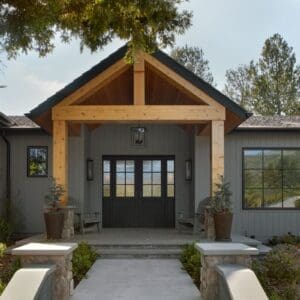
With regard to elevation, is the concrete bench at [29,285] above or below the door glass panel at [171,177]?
below

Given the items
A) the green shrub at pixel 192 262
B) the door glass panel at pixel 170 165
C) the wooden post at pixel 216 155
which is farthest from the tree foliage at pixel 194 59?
the green shrub at pixel 192 262

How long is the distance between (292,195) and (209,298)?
7894 mm

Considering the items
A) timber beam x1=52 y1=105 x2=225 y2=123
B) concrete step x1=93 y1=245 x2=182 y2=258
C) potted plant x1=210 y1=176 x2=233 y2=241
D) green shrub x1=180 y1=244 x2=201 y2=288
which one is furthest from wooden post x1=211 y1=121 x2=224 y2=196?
green shrub x1=180 y1=244 x2=201 y2=288

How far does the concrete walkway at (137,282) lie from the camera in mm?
6434

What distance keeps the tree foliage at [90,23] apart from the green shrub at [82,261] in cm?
332

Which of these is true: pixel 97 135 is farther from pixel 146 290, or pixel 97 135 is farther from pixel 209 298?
pixel 209 298

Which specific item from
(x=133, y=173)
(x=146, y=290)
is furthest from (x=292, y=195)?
(x=146, y=290)

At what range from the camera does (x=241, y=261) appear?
19.2ft

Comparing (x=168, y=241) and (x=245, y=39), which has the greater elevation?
(x=245, y=39)

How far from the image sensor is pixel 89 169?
13156mm

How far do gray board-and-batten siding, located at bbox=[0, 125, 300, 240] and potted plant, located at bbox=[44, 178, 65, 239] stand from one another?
233cm

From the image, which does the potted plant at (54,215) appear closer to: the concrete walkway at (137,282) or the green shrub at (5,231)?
the concrete walkway at (137,282)

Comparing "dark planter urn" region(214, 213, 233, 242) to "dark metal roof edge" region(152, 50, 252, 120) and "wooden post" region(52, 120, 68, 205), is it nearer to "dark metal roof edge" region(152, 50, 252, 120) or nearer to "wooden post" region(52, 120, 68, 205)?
"dark metal roof edge" region(152, 50, 252, 120)

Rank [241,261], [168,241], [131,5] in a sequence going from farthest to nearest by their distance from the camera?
[168,241]
[131,5]
[241,261]
